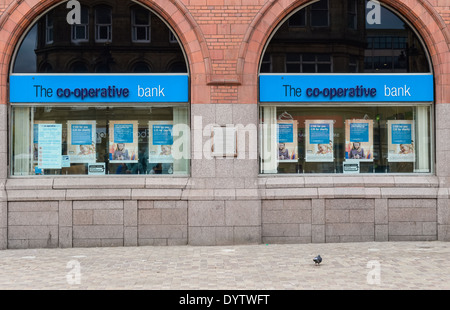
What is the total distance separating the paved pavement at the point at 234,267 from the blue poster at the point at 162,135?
212 centimetres

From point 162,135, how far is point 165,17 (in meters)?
2.33

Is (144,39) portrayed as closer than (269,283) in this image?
No

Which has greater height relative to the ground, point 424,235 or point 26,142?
point 26,142

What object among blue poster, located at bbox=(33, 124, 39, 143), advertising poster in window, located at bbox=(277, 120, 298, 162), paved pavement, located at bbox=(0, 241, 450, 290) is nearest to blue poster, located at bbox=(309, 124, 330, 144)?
advertising poster in window, located at bbox=(277, 120, 298, 162)

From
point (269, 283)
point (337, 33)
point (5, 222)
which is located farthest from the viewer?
point (337, 33)

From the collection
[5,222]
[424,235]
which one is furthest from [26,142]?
[424,235]

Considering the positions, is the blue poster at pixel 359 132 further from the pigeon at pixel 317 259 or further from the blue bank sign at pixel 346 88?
the pigeon at pixel 317 259

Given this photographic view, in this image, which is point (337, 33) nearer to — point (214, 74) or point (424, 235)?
point (214, 74)

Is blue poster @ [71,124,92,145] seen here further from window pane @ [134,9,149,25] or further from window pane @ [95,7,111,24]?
window pane @ [134,9,149,25]

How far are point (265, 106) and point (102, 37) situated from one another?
3.51 meters

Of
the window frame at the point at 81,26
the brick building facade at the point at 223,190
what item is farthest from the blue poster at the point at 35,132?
the window frame at the point at 81,26

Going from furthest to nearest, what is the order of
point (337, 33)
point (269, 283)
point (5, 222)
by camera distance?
1. point (337, 33)
2. point (5, 222)
3. point (269, 283)

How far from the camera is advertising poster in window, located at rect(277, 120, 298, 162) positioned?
11375 millimetres

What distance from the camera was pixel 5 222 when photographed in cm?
1067
